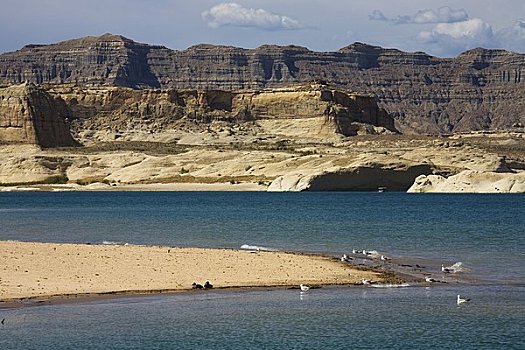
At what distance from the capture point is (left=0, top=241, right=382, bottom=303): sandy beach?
95.5 ft

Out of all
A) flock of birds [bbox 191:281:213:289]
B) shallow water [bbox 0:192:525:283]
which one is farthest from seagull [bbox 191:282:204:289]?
shallow water [bbox 0:192:525:283]

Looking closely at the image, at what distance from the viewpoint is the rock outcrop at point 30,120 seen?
166m

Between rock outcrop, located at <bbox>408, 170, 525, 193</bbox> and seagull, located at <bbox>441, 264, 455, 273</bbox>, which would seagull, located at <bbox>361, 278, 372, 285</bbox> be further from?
rock outcrop, located at <bbox>408, 170, 525, 193</bbox>

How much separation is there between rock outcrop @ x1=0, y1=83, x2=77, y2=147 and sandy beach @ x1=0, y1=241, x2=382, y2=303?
130 metres

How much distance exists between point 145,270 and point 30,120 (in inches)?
5460

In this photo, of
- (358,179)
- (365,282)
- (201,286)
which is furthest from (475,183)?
(201,286)

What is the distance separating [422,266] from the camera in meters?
36.4

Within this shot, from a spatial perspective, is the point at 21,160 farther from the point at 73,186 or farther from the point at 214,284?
the point at 214,284

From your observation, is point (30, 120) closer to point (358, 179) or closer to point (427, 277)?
point (358, 179)

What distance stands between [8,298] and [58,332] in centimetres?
411

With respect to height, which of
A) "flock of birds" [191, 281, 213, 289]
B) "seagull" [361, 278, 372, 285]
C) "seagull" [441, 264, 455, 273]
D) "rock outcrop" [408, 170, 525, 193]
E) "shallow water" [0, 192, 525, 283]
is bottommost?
"rock outcrop" [408, 170, 525, 193]

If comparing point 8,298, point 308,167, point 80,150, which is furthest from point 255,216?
point 80,150

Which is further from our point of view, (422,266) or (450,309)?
(422,266)

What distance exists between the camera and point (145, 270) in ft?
108
